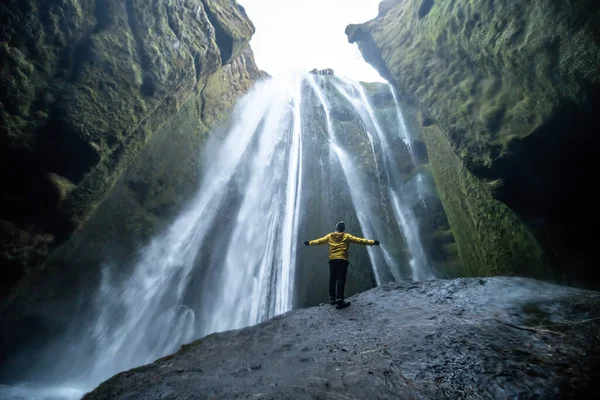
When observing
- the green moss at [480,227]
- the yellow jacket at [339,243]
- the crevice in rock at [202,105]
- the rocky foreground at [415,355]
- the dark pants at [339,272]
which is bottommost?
the rocky foreground at [415,355]

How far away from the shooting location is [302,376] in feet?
10.3

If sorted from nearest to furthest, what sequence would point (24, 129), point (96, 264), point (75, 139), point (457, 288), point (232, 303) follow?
point (457, 288)
point (24, 129)
point (75, 139)
point (96, 264)
point (232, 303)

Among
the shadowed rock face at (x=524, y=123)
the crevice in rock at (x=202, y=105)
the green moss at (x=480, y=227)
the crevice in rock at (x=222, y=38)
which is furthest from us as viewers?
the crevice in rock at (x=202, y=105)

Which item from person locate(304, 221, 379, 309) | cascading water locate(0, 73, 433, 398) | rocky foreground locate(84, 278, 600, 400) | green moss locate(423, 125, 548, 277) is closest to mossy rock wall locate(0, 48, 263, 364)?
cascading water locate(0, 73, 433, 398)

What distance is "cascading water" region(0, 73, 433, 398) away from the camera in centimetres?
1051

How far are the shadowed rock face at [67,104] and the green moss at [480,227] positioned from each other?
10031mm

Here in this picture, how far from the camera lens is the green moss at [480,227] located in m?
7.45

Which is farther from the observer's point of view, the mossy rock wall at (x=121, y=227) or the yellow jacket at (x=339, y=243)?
the mossy rock wall at (x=121, y=227)

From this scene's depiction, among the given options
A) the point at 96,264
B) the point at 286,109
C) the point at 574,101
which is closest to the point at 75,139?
the point at 96,264

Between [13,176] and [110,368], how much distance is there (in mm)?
8081

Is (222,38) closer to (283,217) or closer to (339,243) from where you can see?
(283,217)

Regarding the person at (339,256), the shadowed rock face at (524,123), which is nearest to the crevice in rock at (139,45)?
the person at (339,256)

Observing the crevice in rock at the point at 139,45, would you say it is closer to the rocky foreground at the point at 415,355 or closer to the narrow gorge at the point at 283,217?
the narrow gorge at the point at 283,217

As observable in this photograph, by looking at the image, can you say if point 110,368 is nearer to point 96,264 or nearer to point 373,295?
point 96,264
